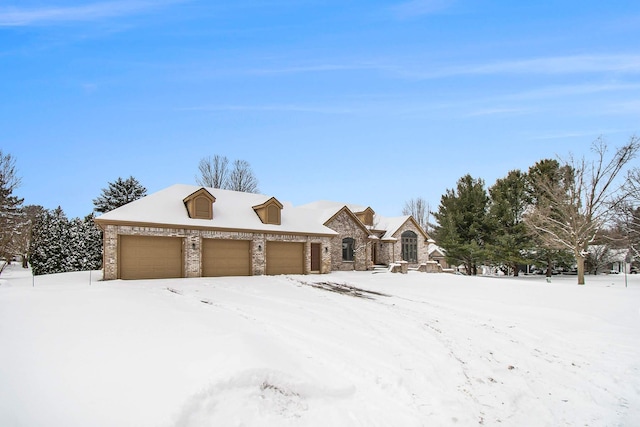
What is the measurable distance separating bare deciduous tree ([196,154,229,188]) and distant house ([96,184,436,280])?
18.4 meters

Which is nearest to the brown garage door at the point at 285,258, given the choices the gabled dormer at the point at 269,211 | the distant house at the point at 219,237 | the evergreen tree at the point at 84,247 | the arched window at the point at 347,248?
the distant house at the point at 219,237

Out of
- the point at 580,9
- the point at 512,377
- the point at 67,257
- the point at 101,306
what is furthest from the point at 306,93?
the point at 67,257

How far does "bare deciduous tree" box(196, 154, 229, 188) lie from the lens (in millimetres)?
45188

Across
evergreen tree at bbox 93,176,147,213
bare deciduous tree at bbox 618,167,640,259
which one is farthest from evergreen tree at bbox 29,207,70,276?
bare deciduous tree at bbox 618,167,640,259

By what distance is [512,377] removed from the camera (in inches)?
306

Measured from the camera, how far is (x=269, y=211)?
80.6 ft

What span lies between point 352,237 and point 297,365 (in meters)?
24.8

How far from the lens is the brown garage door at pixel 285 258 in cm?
2398

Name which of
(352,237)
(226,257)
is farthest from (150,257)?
(352,237)

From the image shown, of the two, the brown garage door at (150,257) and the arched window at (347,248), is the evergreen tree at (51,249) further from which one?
the arched window at (347,248)

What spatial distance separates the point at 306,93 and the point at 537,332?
13270mm

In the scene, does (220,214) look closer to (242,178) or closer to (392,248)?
(392,248)

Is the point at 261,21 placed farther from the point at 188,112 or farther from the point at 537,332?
the point at 537,332

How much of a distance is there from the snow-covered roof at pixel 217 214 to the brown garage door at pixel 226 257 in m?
1.07
